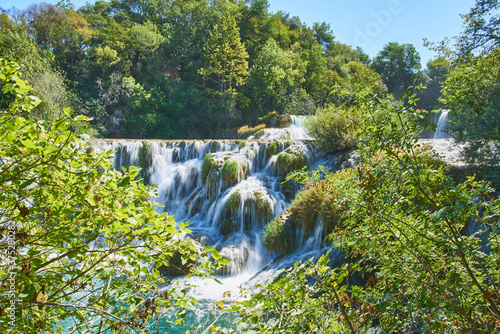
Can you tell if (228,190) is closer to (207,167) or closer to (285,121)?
(207,167)

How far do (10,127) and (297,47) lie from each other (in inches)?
1264

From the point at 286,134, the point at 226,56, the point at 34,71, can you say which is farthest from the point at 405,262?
the point at 226,56

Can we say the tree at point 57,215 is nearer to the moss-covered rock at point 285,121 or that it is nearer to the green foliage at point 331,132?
the green foliage at point 331,132

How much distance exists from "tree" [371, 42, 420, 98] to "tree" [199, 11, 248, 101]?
920 inches

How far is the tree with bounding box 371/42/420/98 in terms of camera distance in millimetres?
36625

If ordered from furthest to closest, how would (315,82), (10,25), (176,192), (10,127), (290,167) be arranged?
(315,82), (10,25), (176,192), (290,167), (10,127)

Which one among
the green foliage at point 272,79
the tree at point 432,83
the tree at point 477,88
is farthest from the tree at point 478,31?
the tree at point 432,83

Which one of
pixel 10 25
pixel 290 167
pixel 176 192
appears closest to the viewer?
pixel 290 167

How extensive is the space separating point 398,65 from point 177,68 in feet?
99.4

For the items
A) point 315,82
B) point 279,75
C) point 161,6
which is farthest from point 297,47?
point 161,6

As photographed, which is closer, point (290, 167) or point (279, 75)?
point (290, 167)

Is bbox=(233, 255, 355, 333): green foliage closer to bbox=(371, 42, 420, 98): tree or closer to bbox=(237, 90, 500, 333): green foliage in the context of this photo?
bbox=(237, 90, 500, 333): green foliage

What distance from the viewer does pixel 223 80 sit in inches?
955

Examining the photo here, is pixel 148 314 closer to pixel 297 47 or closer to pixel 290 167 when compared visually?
pixel 290 167
